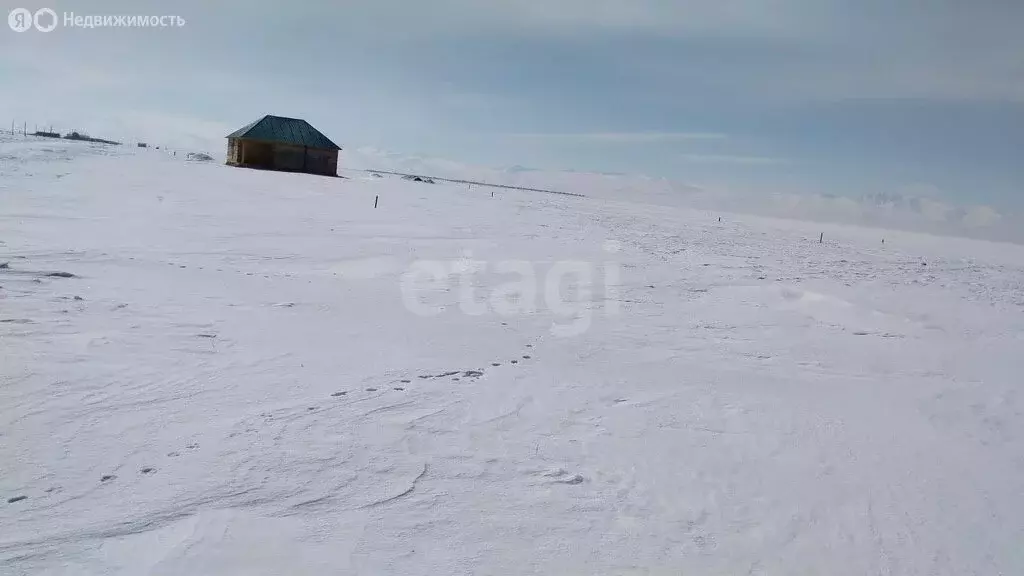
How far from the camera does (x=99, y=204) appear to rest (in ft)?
45.5

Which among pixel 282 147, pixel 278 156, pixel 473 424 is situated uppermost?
pixel 282 147

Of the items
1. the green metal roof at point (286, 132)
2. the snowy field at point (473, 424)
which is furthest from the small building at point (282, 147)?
the snowy field at point (473, 424)

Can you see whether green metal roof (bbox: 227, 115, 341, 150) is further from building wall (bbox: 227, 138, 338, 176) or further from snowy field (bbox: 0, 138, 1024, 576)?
snowy field (bbox: 0, 138, 1024, 576)

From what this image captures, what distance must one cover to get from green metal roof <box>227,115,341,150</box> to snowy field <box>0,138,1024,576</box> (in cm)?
2335

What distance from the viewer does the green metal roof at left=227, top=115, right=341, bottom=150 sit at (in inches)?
1267

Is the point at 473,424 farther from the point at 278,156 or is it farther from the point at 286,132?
the point at 286,132

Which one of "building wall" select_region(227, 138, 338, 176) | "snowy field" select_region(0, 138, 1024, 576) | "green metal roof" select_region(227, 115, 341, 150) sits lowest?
"snowy field" select_region(0, 138, 1024, 576)

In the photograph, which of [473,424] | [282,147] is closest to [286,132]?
[282,147]

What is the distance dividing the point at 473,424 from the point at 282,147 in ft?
104

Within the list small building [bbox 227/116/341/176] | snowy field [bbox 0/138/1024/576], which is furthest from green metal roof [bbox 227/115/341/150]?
snowy field [bbox 0/138/1024/576]

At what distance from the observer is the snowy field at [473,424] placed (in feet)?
10.1

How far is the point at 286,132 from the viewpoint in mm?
33062

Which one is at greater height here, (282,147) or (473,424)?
(282,147)

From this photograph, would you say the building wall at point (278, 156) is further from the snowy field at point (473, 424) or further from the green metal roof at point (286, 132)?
the snowy field at point (473, 424)
